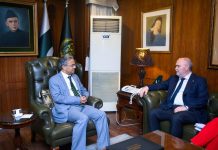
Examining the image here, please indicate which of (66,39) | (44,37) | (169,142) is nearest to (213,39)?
(169,142)

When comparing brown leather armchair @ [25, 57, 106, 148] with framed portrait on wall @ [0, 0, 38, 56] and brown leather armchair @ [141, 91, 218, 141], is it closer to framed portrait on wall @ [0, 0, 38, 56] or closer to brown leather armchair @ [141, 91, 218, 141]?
brown leather armchair @ [141, 91, 218, 141]

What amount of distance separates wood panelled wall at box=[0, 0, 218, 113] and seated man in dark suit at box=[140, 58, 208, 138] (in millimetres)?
368

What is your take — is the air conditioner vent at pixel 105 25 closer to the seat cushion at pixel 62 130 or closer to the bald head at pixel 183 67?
the bald head at pixel 183 67

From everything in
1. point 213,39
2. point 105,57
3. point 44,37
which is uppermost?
point 44,37

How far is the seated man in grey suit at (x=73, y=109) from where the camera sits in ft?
7.82

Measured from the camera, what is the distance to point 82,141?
236 centimetres

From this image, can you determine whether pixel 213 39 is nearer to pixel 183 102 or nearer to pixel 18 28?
pixel 183 102

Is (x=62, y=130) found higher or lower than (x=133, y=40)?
lower

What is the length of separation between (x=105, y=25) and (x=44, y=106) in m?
2.00

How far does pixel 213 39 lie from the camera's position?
2.84m

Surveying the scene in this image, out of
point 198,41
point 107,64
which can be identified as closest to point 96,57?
point 107,64

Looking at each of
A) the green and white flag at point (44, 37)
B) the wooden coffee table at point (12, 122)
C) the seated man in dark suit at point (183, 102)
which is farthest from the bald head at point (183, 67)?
the green and white flag at point (44, 37)

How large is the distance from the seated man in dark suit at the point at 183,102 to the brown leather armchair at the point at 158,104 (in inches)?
2.3

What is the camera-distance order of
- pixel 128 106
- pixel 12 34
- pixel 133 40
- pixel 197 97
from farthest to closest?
pixel 133 40 < pixel 12 34 < pixel 128 106 < pixel 197 97
